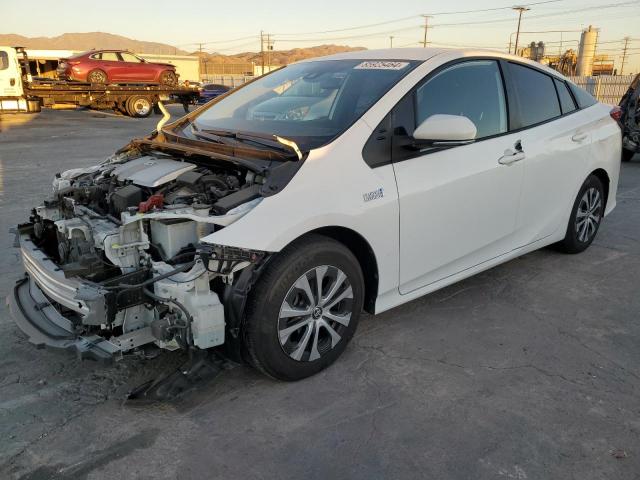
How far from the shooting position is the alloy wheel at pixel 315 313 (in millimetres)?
2953

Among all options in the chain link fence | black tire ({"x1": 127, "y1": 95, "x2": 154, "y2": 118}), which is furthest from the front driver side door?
the chain link fence

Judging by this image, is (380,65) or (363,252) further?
(380,65)

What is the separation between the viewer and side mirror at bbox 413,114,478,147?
10.6ft

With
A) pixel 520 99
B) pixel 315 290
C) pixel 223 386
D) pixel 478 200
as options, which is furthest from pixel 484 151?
pixel 223 386

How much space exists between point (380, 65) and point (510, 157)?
1127 millimetres

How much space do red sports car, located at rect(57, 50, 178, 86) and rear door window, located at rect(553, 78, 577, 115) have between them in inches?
840

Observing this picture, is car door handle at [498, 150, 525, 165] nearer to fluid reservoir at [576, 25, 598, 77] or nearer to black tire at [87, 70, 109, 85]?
black tire at [87, 70, 109, 85]

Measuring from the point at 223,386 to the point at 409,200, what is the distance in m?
1.53

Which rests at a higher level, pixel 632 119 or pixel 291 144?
pixel 291 144

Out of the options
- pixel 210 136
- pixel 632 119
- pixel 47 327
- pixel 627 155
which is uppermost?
pixel 210 136

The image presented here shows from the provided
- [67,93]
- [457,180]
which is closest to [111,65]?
[67,93]

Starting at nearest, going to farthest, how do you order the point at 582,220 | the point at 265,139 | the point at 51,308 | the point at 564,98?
the point at 51,308 → the point at 265,139 → the point at 564,98 → the point at 582,220

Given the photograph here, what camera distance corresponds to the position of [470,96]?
3818 mm

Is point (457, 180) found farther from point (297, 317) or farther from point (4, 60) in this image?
point (4, 60)
